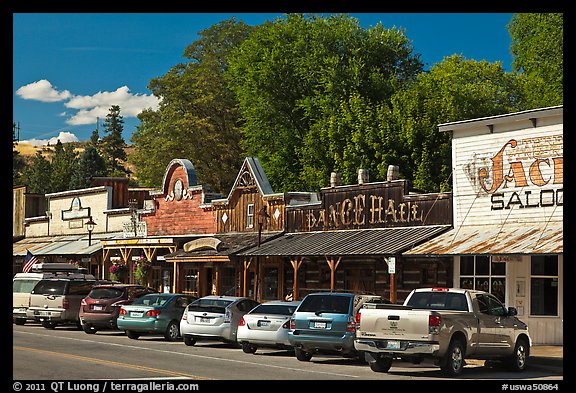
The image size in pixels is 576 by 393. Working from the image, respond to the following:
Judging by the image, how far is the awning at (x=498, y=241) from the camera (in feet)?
81.5

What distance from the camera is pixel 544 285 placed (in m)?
27.4

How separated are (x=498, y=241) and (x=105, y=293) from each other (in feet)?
42.7

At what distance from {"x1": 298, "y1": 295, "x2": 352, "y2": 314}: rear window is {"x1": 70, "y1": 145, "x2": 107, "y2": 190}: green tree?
86.3 m

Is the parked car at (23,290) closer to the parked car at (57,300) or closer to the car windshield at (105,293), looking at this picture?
the parked car at (57,300)

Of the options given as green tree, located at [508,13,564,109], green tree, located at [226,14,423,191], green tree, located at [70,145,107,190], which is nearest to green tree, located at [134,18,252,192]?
green tree, located at [226,14,423,191]

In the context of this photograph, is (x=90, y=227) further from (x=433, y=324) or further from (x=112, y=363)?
(x=433, y=324)

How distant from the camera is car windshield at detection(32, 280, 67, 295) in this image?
32.9 metres
